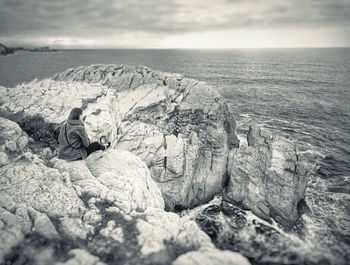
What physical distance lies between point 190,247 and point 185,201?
27.2ft

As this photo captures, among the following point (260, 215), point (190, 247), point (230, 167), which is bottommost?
point (260, 215)

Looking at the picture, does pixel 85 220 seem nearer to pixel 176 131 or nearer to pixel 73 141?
pixel 73 141

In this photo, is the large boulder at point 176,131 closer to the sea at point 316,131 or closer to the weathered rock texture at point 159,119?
the weathered rock texture at point 159,119

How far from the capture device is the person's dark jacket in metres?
8.86

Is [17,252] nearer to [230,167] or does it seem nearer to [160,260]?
[160,260]

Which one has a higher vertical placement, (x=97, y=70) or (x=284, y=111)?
(x=97, y=70)

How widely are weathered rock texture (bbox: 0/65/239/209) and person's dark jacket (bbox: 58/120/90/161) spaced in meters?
5.40

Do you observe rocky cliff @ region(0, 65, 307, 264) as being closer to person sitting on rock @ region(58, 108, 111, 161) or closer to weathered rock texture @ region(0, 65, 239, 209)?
weathered rock texture @ region(0, 65, 239, 209)

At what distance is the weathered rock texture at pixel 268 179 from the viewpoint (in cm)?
1369

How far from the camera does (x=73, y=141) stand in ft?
30.5

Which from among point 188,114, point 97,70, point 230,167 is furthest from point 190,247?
point 97,70

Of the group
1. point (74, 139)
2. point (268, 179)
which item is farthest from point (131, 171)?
point (268, 179)

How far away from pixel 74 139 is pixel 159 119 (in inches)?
339

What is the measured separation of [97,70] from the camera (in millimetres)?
23375
